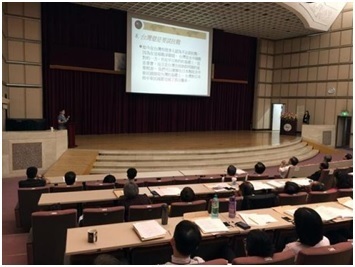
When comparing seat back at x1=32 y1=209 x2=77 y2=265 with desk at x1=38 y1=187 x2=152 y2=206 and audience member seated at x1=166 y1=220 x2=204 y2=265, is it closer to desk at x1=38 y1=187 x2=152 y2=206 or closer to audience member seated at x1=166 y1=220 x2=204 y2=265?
desk at x1=38 y1=187 x2=152 y2=206

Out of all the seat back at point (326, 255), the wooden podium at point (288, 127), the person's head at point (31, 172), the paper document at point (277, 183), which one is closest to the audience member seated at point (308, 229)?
the seat back at point (326, 255)

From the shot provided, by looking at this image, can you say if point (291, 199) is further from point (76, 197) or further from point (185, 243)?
point (76, 197)

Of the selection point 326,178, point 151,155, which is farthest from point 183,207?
point 151,155

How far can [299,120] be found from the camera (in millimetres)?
15492

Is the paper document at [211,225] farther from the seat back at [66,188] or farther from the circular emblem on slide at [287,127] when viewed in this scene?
the circular emblem on slide at [287,127]

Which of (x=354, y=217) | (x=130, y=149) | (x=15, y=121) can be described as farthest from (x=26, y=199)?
(x=15, y=121)

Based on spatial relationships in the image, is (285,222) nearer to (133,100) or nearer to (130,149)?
(130,149)

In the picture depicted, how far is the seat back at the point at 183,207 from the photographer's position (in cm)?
345

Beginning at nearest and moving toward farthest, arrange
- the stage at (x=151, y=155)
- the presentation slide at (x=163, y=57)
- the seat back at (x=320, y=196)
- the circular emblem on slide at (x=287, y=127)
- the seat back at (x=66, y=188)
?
the seat back at (x=320, y=196), the seat back at (x=66, y=188), the stage at (x=151, y=155), the presentation slide at (x=163, y=57), the circular emblem on slide at (x=287, y=127)

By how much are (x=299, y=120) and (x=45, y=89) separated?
37.4 feet

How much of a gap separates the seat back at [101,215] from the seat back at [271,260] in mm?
1541

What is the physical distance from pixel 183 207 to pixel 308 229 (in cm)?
142

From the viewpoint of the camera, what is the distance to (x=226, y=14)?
467 inches

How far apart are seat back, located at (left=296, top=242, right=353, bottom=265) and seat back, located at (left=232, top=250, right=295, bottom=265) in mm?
75
